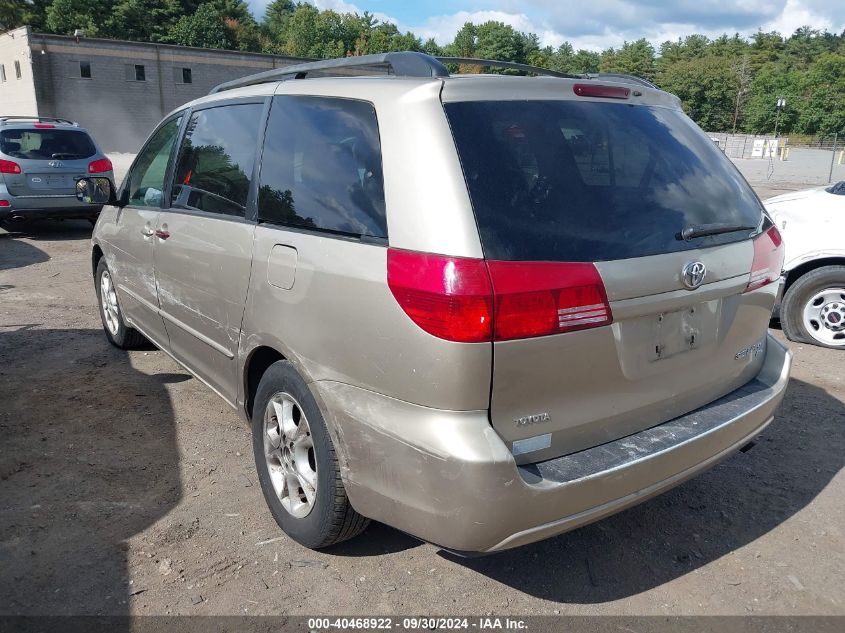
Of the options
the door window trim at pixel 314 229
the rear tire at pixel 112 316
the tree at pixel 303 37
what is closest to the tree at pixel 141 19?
the tree at pixel 303 37

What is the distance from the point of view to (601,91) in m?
2.62

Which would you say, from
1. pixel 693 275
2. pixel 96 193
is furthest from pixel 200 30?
pixel 693 275

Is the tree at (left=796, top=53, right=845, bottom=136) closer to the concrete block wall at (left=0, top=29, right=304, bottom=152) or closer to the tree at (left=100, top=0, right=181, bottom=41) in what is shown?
the concrete block wall at (left=0, top=29, right=304, bottom=152)

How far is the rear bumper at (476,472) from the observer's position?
212cm

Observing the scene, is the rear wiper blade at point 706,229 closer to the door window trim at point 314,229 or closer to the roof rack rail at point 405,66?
the roof rack rail at point 405,66

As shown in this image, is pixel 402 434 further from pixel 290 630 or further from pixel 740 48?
pixel 740 48

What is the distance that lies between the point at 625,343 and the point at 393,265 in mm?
832

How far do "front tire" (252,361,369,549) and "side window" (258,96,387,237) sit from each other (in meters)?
0.64

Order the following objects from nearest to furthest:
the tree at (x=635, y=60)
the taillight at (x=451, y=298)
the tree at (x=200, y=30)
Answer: the taillight at (x=451, y=298) → the tree at (x=200, y=30) → the tree at (x=635, y=60)

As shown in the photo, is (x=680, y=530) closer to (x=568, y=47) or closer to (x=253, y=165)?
(x=253, y=165)

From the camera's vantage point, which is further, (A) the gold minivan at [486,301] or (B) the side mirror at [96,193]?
(B) the side mirror at [96,193]

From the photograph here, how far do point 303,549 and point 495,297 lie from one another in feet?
5.11

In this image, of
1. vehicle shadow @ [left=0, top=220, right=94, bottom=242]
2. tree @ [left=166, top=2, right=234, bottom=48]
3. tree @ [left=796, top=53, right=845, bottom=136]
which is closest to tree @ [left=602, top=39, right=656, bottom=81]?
tree @ [left=796, top=53, right=845, bottom=136]

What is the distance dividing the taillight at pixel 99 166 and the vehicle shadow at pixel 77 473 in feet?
20.3
